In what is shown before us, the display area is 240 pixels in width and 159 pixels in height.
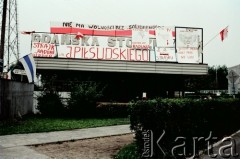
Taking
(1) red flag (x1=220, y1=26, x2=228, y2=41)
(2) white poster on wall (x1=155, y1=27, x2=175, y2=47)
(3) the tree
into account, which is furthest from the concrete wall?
(3) the tree

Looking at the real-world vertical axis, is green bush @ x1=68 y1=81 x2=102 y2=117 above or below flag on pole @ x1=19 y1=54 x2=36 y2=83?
below

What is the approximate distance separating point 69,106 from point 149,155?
39.7 ft

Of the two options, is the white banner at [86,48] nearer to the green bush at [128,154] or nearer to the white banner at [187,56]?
the white banner at [187,56]

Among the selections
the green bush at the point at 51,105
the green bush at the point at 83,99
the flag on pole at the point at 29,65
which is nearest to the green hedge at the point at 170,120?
A: the flag on pole at the point at 29,65

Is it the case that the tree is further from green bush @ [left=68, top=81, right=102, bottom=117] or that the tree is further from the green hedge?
the green hedge

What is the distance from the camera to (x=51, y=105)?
19.7 meters

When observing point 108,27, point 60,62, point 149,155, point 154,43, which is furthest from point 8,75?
point 149,155

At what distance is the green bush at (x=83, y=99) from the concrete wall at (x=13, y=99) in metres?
2.89

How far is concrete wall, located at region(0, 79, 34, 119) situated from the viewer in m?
15.5

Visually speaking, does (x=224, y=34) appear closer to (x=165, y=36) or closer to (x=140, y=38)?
(x=165, y=36)

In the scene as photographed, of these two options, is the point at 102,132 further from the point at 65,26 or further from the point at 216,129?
the point at 65,26

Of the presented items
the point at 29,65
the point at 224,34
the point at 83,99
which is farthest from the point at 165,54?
the point at 29,65

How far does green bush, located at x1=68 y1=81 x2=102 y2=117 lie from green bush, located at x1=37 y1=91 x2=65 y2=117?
0.76 meters

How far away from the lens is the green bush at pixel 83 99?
63.3ft
